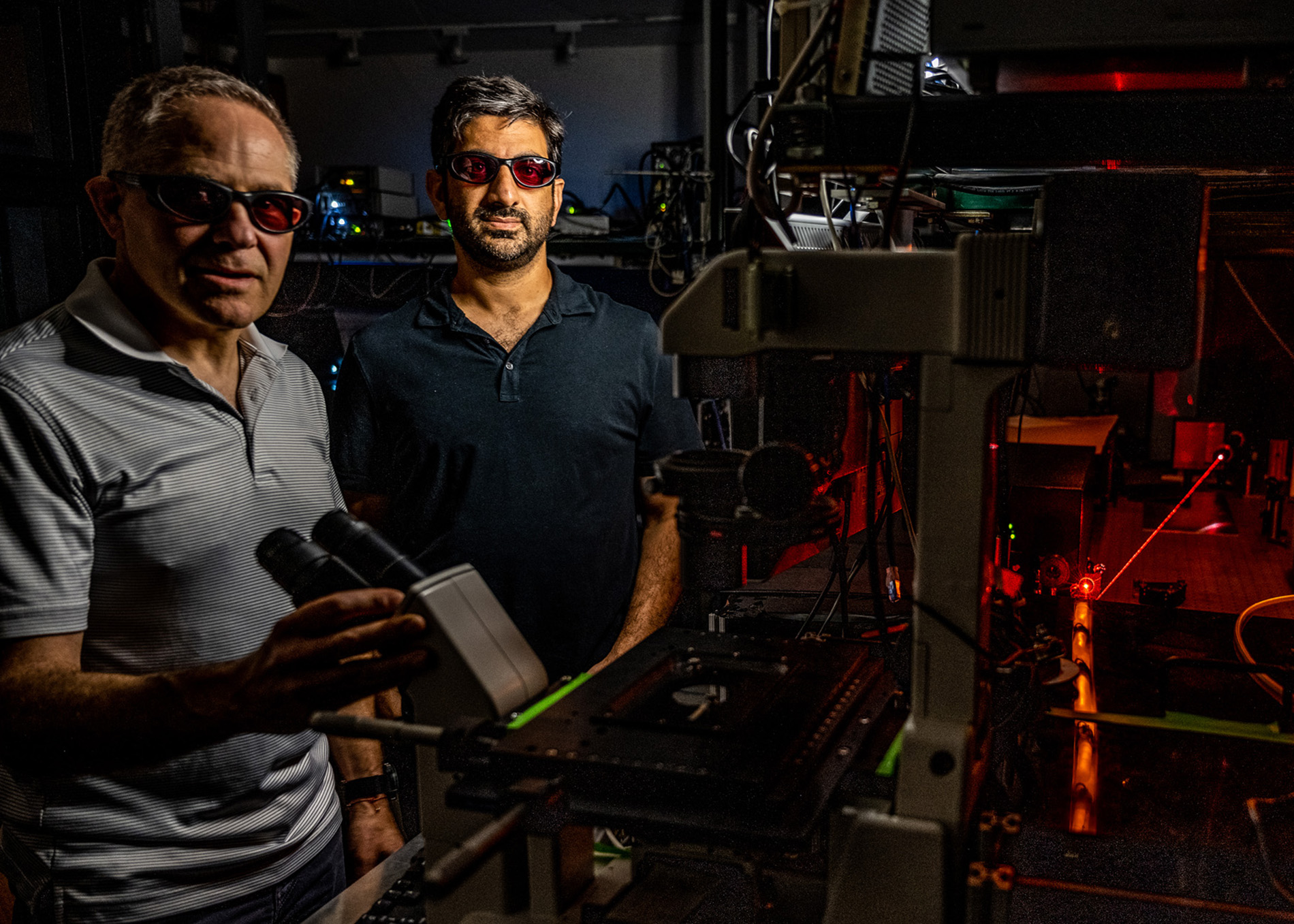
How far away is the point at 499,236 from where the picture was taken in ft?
5.43

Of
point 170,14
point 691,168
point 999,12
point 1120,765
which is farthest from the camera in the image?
point 691,168

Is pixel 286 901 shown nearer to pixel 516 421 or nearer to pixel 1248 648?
pixel 516 421

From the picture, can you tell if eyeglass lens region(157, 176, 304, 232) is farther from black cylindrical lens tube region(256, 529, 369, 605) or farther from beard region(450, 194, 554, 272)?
beard region(450, 194, 554, 272)

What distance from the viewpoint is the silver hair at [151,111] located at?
3.39ft

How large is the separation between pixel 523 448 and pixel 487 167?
0.49 meters

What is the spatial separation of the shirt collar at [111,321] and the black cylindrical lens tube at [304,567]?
342mm

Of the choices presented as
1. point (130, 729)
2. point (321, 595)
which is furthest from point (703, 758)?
point (130, 729)

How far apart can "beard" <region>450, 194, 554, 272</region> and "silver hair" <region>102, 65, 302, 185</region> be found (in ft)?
1.89

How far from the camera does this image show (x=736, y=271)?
737mm

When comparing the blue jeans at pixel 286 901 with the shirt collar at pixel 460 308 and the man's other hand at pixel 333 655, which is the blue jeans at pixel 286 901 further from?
the shirt collar at pixel 460 308

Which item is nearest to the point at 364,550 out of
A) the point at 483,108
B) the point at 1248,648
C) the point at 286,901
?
the point at 286,901

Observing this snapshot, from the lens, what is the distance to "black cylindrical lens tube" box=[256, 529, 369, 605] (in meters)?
0.80

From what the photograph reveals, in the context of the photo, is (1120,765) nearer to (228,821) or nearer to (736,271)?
(736,271)

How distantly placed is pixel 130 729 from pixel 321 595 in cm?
25
